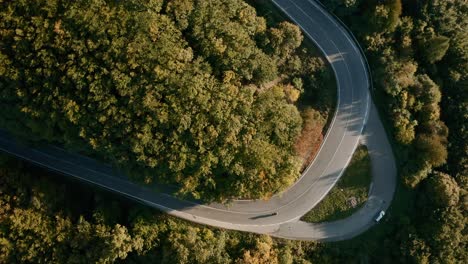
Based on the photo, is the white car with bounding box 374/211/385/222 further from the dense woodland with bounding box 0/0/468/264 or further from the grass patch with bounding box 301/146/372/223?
the grass patch with bounding box 301/146/372/223

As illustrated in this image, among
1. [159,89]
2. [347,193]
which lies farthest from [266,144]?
[347,193]

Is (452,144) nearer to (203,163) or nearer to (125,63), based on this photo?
(203,163)

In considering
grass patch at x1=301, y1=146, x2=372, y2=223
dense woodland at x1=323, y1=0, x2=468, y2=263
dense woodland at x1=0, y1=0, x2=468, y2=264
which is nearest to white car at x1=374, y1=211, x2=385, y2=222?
dense woodland at x1=0, y1=0, x2=468, y2=264

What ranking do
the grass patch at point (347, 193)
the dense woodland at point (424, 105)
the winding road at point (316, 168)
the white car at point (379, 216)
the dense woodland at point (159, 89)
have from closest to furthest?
the dense woodland at point (159, 89) < the dense woodland at point (424, 105) < the winding road at point (316, 168) < the grass patch at point (347, 193) < the white car at point (379, 216)

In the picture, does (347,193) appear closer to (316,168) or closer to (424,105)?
(316,168)

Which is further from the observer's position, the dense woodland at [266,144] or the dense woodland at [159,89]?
the dense woodland at [266,144]

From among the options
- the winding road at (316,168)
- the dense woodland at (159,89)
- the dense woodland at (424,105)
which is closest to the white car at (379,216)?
the winding road at (316,168)

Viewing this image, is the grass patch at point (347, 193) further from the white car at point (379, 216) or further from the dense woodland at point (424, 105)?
the dense woodland at point (424, 105)
